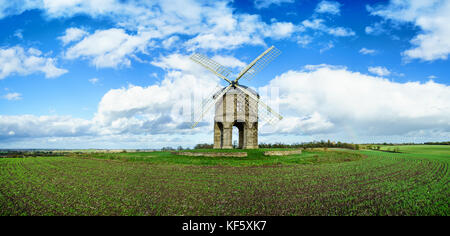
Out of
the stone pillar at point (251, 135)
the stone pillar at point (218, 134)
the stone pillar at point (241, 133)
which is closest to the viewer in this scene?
the stone pillar at point (251, 135)

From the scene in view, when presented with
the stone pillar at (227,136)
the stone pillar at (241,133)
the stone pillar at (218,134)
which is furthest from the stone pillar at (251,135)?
the stone pillar at (218,134)

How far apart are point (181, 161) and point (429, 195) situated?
20.0m

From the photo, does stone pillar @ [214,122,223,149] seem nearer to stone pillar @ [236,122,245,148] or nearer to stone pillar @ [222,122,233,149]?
stone pillar @ [222,122,233,149]

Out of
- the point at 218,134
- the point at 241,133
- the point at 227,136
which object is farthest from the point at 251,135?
the point at 218,134

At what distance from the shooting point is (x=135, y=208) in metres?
7.53

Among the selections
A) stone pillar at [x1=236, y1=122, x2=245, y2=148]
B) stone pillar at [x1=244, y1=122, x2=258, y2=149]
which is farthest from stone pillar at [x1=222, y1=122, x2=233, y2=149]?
stone pillar at [x1=244, y1=122, x2=258, y2=149]

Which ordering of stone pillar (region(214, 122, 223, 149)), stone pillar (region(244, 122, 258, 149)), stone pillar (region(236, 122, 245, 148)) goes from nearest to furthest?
stone pillar (region(244, 122, 258, 149)), stone pillar (region(214, 122, 223, 149)), stone pillar (region(236, 122, 245, 148))

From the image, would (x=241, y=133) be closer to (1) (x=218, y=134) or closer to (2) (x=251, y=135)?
(2) (x=251, y=135)

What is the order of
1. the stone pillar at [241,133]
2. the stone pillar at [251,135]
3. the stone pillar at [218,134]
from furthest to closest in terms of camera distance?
the stone pillar at [241,133], the stone pillar at [218,134], the stone pillar at [251,135]

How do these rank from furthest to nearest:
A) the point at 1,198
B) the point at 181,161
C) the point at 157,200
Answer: the point at 181,161 → the point at 1,198 → the point at 157,200

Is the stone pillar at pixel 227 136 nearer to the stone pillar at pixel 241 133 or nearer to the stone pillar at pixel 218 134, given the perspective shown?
the stone pillar at pixel 218 134

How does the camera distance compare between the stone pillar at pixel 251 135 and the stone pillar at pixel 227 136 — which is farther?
the stone pillar at pixel 227 136
